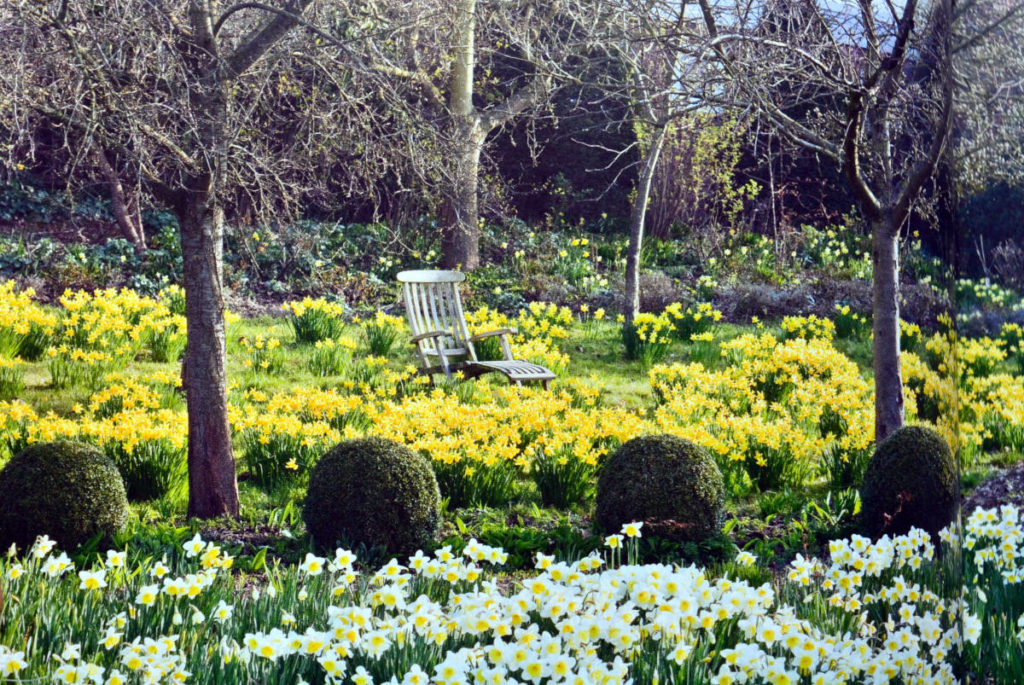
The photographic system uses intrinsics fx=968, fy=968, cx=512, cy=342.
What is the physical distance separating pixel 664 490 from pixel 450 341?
4072mm

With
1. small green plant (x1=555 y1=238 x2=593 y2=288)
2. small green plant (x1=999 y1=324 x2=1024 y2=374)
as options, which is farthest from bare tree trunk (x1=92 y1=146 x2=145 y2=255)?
small green plant (x1=999 y1=324 x2=1024 y2=374)

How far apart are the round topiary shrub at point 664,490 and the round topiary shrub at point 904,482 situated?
2.11ft

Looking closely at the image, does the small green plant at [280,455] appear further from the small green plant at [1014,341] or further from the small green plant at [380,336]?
the small green plant at [1014,341]

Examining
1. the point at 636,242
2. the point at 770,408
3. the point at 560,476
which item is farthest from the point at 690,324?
the point at 560,476

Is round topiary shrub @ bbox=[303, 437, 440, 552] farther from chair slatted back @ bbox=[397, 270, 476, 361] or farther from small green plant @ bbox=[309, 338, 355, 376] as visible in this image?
chair slatted back @ bbox=[397, 270, 476, 361]

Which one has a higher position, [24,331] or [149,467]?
[24,331]

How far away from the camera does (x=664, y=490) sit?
157 inches

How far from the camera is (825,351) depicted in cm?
727

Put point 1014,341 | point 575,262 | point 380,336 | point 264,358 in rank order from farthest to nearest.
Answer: point 575,262, point 380,336, point 264,358, point 1014,341

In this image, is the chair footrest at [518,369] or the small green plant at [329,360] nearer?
the chair footrest at [518,369]

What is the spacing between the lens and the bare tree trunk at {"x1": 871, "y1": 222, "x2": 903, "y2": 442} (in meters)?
4.59

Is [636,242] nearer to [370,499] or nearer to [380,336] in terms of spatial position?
[380,336]

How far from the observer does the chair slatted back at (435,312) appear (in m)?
7.43

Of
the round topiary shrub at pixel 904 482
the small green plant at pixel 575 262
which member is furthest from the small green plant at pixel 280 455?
the small green plant at pixel 575 262
